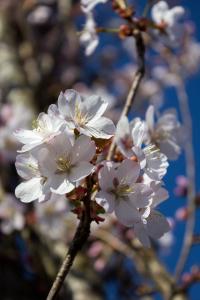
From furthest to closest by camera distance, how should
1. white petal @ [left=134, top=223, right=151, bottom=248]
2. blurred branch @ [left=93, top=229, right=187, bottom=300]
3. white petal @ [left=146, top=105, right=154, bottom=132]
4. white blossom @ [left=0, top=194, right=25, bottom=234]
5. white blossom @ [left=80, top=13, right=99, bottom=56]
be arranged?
1. white blossom @ [left=0, top=194, right=25, bottom=234]
2. blurred branch @ [left=93, top=229, right=187, bottom=300]
3. white blossom @ [left=80, top=13, right=99, bottom=56]
4. white petal @ [left=146, top=105, right=154, bottom=132]
5. white petal @ [left=134, top=223, right=151, bottom=248]

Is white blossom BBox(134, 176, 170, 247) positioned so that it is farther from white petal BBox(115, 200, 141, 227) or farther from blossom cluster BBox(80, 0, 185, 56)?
blossom cluster BBox(80, 0, 185, 56)

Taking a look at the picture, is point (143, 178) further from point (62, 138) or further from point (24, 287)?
point (24, 287)

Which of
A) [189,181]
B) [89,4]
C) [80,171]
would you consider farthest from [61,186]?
[189,181]

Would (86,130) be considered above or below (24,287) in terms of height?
above

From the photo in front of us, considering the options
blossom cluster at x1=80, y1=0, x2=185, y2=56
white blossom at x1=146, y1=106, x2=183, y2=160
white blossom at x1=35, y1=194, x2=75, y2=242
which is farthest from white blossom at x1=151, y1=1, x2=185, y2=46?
white blossom at x1=35, y1=194, x2=75, y2=242

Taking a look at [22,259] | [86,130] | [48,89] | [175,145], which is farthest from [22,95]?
[86,130]

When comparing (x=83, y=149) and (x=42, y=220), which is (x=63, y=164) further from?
(x=42, y=220)
